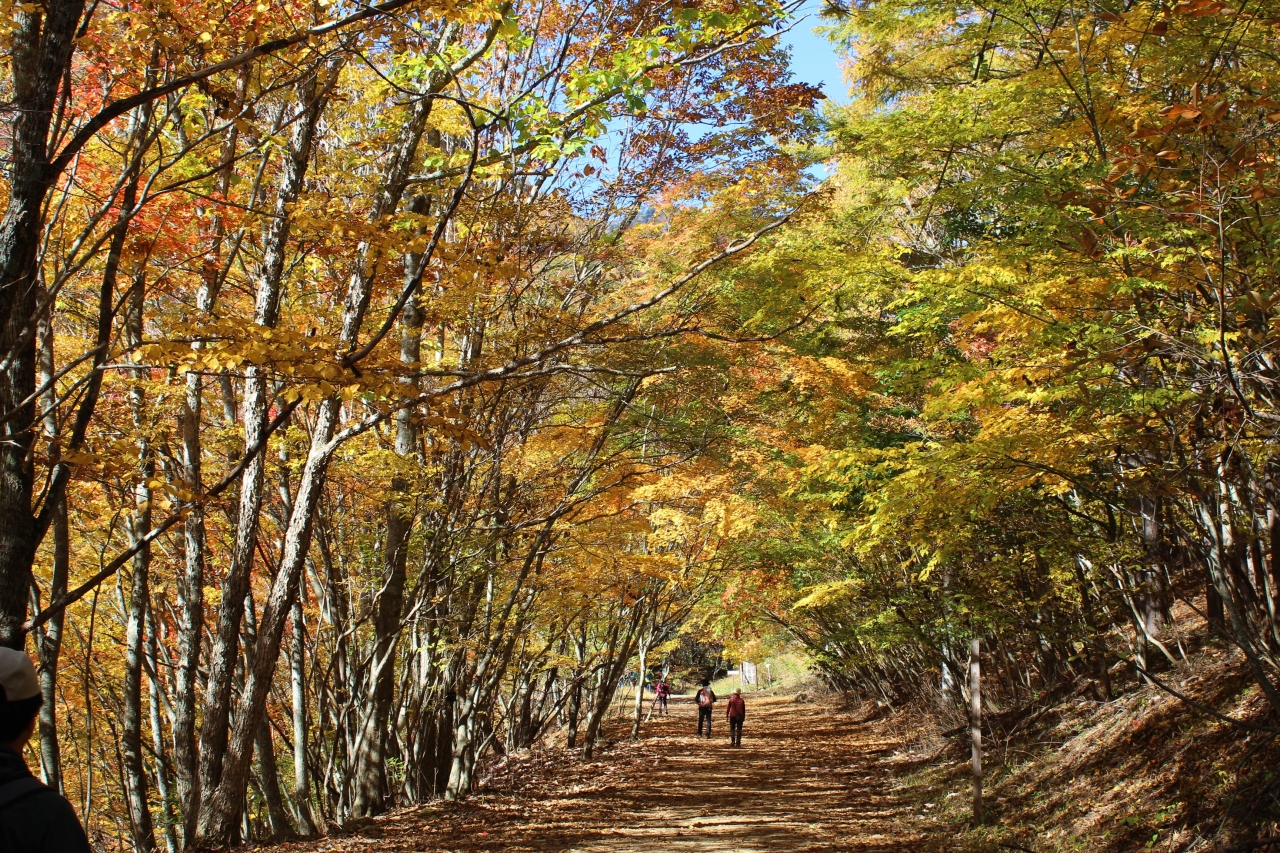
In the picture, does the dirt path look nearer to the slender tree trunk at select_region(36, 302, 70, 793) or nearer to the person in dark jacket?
the slender tree trunk at select_region(36, 302, 70, 793)

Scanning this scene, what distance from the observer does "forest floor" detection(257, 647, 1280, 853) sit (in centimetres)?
626

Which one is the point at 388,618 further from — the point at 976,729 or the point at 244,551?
the point at 976,729

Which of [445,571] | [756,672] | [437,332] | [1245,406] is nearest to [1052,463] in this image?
[1245,406]

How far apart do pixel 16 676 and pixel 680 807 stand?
10.5m

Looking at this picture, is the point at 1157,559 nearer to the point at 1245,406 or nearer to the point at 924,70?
the point at 1245,406

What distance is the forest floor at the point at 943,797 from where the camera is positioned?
246 inches

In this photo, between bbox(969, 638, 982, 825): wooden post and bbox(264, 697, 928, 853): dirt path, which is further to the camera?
bbox(264, 697, 928, 853): dirt path

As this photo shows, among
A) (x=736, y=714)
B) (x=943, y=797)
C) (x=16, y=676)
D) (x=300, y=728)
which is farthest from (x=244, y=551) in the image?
(x=736, y=714)

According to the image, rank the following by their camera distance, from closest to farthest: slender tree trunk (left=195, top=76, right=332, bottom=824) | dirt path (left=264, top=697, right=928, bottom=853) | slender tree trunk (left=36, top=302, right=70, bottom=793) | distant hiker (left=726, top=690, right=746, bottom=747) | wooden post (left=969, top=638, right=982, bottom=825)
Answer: slender tree trunk (left=36, top=302, right=70, bottom=793)
slender tree trunk (left=195, top=76, right=332, bottom=824)
wooden post (left=969, top=638, right=982, bottom=825)
dirt path (left=264, top=697, right=928, bottom=853)
distant hiker (left=726, top=690, right=746, bottom=747)

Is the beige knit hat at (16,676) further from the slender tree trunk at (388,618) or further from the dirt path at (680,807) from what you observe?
the slender tree trunk at (388,618)

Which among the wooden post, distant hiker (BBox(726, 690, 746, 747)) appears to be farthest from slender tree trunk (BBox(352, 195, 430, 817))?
distant hiker (BBox(726, 690, 746, 747))

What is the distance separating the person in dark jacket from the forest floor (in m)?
4.50

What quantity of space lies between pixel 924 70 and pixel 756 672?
38.4 meters

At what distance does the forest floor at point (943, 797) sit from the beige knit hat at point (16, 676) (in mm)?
4641
